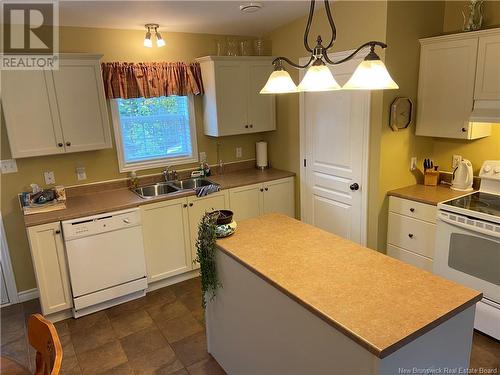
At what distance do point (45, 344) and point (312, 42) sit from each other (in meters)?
3.22

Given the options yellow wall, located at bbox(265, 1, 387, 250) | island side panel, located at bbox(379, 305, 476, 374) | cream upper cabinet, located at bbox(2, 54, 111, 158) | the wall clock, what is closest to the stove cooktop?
yellow wall, located at bbox(265, 1, 387, 250)

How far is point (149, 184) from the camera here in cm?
378

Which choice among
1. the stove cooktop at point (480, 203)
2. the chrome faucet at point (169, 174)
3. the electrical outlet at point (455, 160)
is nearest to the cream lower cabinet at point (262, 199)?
the chrome faucet at point (169, 174)

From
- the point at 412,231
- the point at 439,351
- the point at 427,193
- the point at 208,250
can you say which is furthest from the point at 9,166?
the point at 427,193

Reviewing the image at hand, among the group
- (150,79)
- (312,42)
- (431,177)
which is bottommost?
(431,177)

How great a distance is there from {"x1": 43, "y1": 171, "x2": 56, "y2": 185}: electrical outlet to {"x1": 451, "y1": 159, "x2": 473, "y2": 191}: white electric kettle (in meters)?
3.58

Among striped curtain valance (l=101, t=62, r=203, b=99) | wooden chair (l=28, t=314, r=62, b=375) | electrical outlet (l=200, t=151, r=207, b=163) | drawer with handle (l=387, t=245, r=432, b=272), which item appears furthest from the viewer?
electrical outlet (l=200, t=151, r=207, b=163)

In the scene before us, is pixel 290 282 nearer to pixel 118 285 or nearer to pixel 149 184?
pixel 118 285

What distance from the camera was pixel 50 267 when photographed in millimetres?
2883

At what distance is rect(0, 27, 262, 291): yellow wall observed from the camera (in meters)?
3.17

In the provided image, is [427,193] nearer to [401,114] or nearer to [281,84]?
[401,114]

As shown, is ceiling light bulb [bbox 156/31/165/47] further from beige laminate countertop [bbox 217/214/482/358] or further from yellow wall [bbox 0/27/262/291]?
beige laminate countertop [bbox 217/214/482/358]

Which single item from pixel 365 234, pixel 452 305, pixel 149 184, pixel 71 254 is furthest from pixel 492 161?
pixel 71 254

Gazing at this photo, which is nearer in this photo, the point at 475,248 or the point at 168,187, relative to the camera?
the point at 475,248
